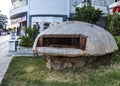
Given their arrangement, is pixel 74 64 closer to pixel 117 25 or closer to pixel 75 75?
pixel 75 75

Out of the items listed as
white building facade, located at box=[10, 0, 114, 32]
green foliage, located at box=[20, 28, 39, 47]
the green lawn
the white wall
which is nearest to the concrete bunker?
the green lawn

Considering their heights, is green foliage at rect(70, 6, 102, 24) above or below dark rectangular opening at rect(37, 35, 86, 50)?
above

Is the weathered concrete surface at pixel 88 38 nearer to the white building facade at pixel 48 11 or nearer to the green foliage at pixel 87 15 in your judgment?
the green foliage at pixel 87 15

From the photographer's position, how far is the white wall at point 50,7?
30.8 metres

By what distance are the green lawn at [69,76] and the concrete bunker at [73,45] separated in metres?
0.28

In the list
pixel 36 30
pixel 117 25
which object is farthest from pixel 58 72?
pixel 36 30

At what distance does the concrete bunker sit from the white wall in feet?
70.8

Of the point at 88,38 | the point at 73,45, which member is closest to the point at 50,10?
the point at 73,45

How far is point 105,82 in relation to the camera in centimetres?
751

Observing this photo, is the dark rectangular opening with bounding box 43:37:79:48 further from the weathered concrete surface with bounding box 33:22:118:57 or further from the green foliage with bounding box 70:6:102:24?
the green foliage with bounding box 70:6:102:24

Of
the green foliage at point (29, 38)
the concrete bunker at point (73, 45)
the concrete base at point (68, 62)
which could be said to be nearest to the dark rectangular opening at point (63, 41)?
the concrete bunker at point (73, 45)

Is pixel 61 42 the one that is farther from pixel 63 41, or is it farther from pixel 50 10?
pixel 50 10

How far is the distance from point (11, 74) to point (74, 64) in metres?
2.01

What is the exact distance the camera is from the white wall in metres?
30.8
